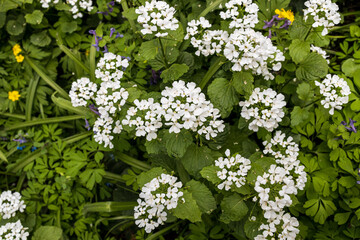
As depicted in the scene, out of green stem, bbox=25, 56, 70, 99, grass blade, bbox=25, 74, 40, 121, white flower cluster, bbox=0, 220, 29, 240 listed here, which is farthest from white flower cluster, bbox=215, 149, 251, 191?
grass blade, bbox=25, 74, 40, 121

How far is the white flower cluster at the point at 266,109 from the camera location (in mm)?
1939

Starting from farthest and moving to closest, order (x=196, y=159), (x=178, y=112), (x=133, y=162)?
(x=133, y=162) → (x=196, y=159) → (x=178, y=112)

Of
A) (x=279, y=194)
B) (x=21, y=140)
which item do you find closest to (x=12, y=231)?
(x=21, y=140)

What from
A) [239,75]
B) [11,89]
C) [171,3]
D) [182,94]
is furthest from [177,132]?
[11,89]

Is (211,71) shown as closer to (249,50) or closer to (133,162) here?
(249,50)

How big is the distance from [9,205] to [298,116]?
2.43 meters

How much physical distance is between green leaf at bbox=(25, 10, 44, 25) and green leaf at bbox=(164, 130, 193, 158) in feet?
6.18

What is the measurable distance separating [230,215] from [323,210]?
0.75m

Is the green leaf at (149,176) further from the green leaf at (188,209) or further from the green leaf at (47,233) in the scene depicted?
the green leaf at (47,233)

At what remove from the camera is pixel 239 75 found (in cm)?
199

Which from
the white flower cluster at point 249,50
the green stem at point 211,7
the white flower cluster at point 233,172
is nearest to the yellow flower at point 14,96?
the green stem at point 211,7

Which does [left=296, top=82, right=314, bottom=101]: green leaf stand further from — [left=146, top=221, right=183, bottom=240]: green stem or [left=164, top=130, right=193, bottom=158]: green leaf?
[left=146, top=221, right=183, bottom=240]: green stem

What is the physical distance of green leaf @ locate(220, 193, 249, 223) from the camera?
1.96 metres

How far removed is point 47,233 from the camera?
263cm
